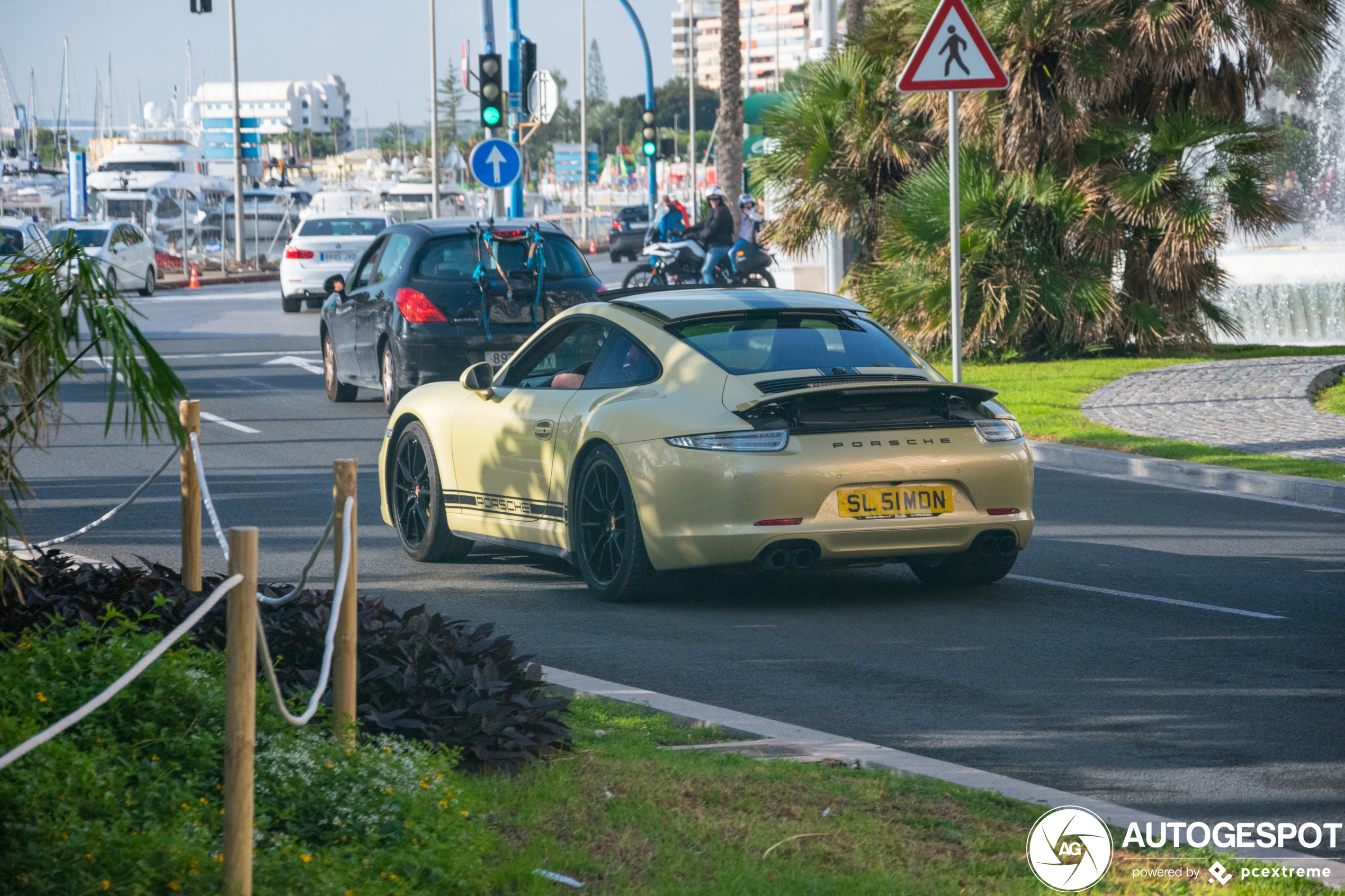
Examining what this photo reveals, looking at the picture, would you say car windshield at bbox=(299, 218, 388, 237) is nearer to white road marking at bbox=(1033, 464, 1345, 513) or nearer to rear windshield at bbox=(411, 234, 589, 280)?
rear windshield at bbox=(411, 234, 589, 280)

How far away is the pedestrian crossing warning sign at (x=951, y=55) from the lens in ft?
39.4

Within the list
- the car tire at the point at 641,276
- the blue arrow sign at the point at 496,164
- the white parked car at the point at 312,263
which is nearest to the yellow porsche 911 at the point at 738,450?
the blue arrow sign at the point at 496,164

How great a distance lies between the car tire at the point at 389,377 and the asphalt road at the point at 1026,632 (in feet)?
9.09

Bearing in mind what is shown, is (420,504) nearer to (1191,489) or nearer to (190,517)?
(190,517)

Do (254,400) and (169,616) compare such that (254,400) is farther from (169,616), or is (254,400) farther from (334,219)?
(334,219)

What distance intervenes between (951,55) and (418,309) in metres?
5.36

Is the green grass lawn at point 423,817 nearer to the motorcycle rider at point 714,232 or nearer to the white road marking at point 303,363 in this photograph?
the white road marking at point 303,363

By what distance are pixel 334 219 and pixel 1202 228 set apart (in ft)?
65.7

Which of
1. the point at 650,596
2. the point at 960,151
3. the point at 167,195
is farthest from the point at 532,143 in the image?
the point at 650,596

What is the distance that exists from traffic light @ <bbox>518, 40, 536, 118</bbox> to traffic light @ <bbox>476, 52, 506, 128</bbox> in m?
2.51

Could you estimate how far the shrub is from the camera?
4.73 metres

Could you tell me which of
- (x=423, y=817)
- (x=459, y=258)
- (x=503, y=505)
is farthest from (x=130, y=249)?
(x=423, y=817)

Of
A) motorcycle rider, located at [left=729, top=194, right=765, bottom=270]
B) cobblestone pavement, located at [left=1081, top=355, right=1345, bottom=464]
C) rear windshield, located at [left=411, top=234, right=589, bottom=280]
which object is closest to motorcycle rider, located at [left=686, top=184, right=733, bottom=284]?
motorcycle rider, located at [left=729, top=194, right=765, bottom=270]

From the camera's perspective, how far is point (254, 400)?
56.6ft
